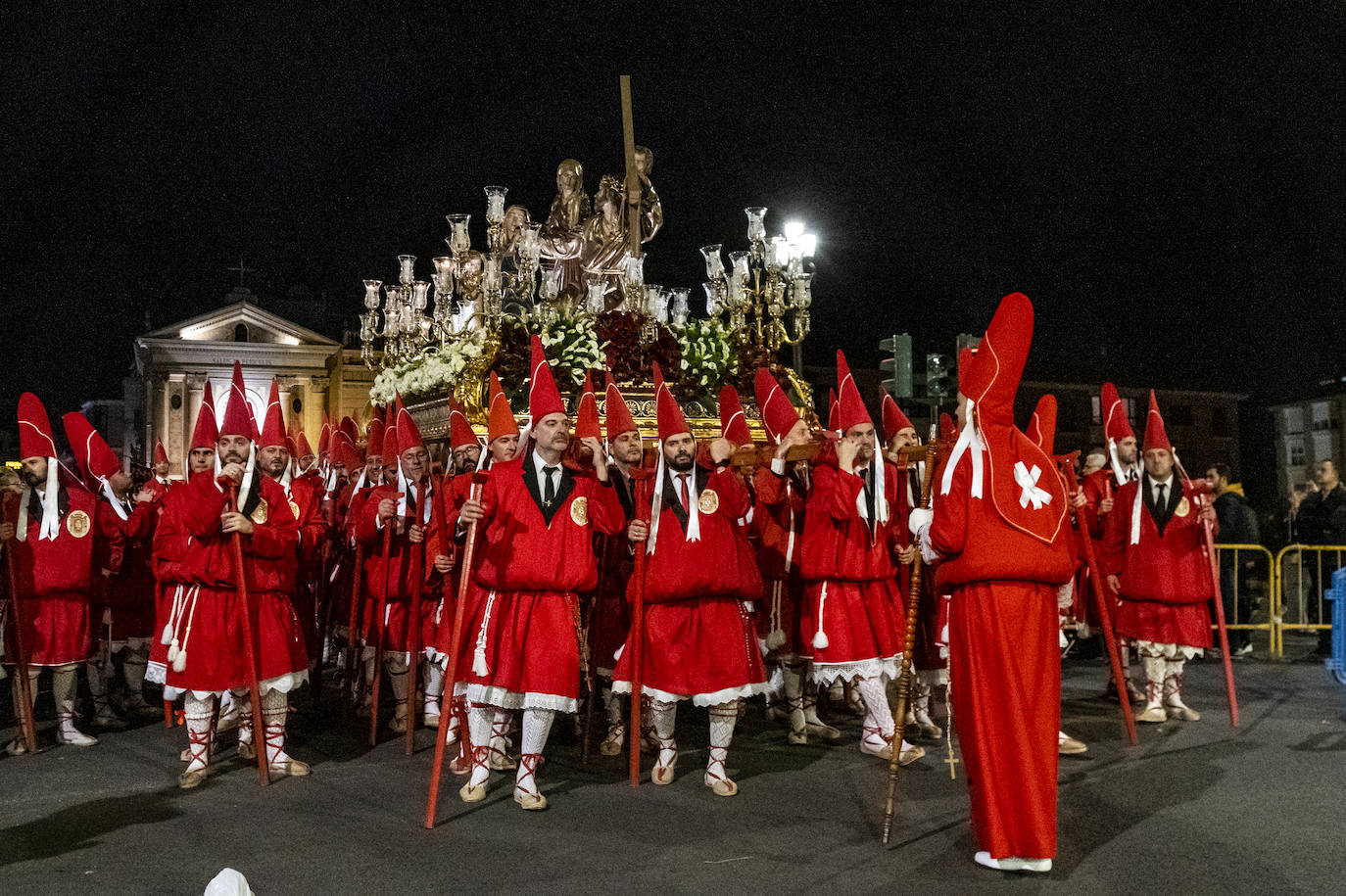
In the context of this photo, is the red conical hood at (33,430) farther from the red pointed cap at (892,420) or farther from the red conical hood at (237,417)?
the red pointed cap at (892,420)

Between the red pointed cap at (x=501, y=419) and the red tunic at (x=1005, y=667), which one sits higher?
the red pointed cap at (x=501, y=419)

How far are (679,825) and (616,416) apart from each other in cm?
301

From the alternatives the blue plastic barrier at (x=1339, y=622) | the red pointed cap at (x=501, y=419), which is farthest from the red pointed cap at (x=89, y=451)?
the blue plastic barrier at (x=1339, y=622)

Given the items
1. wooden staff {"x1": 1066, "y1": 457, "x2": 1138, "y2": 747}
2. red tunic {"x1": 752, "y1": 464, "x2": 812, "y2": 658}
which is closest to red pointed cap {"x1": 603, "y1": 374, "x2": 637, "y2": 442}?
red tunic {"x1": 752, "y1": 464, "x2": 812, "y2": 658}

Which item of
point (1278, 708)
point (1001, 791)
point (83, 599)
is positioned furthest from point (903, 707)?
point (83, 599)

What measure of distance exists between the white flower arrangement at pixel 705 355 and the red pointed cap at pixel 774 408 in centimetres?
271

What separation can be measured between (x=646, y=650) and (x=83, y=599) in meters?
4.30

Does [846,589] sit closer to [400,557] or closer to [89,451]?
[400,557]

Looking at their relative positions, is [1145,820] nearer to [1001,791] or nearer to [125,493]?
[1001,791]

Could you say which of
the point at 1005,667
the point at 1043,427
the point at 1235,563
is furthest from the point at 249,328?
the point at 1005,667

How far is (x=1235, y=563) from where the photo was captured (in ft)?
41.3

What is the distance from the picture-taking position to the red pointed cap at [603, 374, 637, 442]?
24.6 ft

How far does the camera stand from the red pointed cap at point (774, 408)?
7500 mm

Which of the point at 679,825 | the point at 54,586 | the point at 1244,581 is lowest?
the point at 679,825
